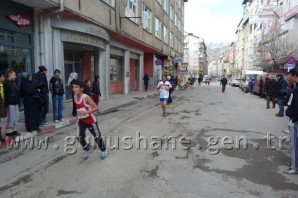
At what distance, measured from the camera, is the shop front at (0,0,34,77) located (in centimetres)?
1005

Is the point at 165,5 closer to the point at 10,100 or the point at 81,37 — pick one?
the point at 81,37

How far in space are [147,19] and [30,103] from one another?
2058 cm

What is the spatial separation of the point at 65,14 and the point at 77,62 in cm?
565

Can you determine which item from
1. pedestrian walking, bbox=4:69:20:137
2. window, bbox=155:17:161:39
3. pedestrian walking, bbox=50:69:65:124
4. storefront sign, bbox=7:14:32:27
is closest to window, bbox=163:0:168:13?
window, bbox=155:17:161:39

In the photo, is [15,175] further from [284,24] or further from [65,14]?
[284,24]

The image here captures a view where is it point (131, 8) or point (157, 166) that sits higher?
point (131, 8)

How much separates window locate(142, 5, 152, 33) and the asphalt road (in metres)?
18.4

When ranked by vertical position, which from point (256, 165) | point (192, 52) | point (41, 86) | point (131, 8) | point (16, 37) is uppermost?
point (192, 52)

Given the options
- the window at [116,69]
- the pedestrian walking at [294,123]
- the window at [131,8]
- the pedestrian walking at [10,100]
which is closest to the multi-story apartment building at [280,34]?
the window at [131,8]

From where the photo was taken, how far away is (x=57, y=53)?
1243 centimetres

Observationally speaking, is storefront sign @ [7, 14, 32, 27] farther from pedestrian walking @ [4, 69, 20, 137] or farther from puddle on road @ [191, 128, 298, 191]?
puddle on road @ [191, 128, 298, 191]

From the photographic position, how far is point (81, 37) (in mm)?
14438

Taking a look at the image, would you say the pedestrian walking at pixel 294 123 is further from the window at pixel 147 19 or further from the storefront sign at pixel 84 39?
the window at pixel 147 19

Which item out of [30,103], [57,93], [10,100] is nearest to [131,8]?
[57,93]
